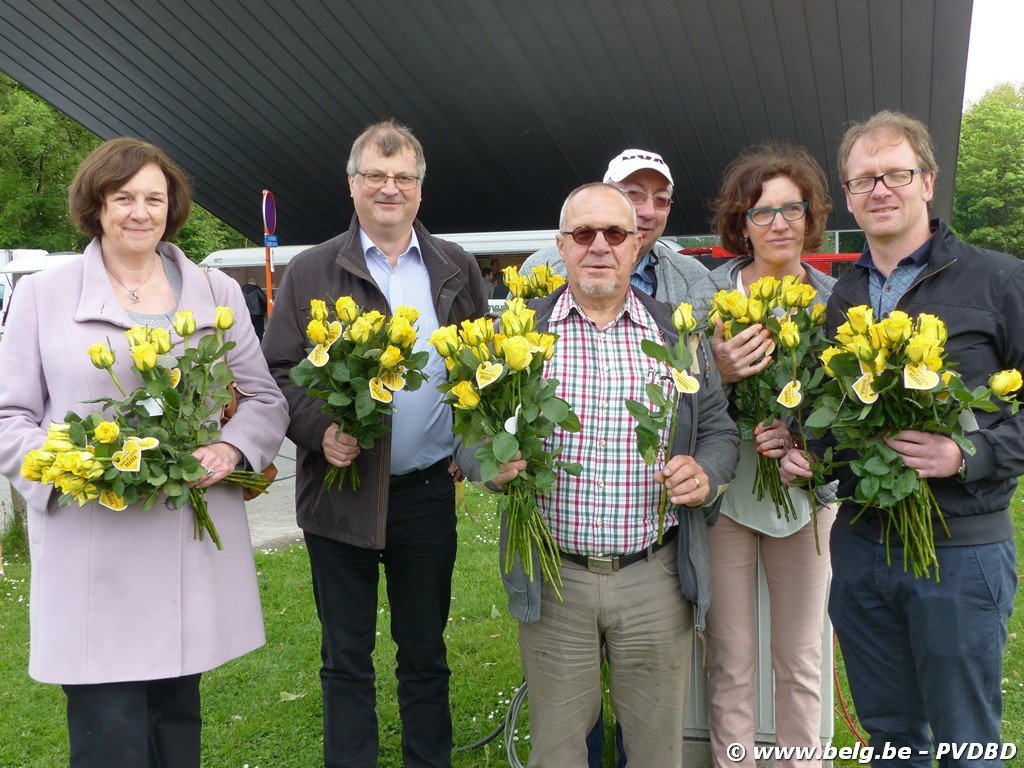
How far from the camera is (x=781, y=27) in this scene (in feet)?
48.2

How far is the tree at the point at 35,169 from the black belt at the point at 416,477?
26564 mm

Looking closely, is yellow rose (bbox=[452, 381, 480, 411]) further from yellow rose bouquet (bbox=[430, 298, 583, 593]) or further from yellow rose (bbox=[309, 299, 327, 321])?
yellow rose (bbox=[309, 299, 327, 321])

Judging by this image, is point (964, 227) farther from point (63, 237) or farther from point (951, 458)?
point (951, 458)

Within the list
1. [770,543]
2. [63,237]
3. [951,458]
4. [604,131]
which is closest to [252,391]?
[770,543]

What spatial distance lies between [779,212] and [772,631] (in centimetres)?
160

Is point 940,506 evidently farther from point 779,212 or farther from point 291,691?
point 291,691

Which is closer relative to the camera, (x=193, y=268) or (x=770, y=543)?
(x=193, y=268)

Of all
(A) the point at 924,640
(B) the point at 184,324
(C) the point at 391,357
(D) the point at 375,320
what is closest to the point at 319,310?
(D) the point at 375,320

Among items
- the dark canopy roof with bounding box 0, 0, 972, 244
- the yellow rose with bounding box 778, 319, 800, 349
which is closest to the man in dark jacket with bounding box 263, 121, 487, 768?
the yellow rose with bounding box 778, 319, 800, 349

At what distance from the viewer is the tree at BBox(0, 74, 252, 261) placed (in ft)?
89.5

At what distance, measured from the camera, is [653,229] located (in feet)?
11.8

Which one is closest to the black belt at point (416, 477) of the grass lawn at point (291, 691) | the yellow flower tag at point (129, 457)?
the yellow flower tag at point (129, 457)

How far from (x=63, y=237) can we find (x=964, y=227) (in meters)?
45.3

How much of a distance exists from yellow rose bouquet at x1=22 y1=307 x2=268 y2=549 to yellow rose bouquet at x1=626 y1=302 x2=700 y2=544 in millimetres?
1306
